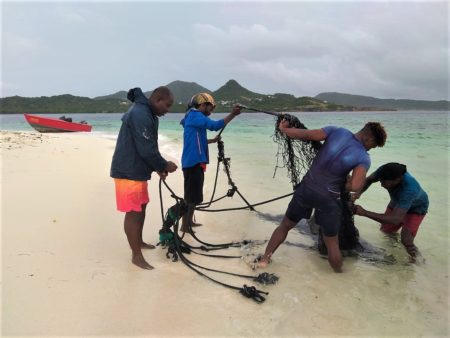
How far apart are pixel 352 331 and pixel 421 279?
5.15ft

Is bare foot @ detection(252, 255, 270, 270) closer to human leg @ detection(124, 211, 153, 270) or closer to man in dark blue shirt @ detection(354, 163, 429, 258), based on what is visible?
human leg @ detection(124, 211, 153, 270)

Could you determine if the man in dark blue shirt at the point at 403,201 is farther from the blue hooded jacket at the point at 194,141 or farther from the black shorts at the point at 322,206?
the blue hooded jacket at the point at 194,141

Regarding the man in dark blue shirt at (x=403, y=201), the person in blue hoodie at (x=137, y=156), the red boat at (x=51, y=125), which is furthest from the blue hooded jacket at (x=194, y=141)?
the red boat at (x=51, y=125)

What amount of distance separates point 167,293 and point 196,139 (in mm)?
1980

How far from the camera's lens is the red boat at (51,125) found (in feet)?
74.2

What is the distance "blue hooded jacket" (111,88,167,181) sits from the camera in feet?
10.6

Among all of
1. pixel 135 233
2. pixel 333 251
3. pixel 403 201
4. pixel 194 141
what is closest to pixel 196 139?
pixel 194 141

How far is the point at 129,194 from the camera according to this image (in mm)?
3393

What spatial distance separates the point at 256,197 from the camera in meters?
7.32

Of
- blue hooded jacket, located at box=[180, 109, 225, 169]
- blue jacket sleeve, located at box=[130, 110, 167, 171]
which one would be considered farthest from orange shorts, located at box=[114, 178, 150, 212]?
blue hooded jacket, located at box=[180, 109, 225, 169]

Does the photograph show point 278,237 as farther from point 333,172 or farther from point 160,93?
point 160,93

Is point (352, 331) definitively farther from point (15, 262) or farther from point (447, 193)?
point (447, 193)

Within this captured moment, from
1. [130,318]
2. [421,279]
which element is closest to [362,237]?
[421,279]

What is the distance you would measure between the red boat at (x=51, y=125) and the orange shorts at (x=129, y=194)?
73.0 ft
